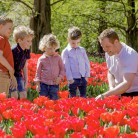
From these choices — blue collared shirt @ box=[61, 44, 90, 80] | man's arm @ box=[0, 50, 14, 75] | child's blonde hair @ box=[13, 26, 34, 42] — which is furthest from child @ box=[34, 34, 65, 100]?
man's arm @ box=[0, 50, 14, 75]

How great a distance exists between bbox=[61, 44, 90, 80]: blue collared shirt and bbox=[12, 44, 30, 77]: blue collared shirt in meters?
0.82

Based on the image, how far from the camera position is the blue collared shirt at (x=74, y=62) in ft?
22.2

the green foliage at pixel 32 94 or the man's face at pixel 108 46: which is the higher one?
the man's face at pixel 108 46

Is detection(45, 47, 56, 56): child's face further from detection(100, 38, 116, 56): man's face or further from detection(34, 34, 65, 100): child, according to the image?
detection(100, 38, 116, 56): man's face

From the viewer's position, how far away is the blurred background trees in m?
16.1

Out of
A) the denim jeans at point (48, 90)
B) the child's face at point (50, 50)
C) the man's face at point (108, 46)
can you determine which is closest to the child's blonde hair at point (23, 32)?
the child's face at point (50, 50)

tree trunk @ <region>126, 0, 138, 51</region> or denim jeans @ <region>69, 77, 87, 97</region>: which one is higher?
tree trunk @ <region>126, 0, 138, 51</region>

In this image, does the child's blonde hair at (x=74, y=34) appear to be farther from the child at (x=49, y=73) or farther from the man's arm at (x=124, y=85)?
the man's arm at (x=124, y=85)

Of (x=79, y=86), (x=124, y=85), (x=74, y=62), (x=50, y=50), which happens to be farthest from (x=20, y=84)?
(x=124, y=85)

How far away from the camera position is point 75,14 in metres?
24.4

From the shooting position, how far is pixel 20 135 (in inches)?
107

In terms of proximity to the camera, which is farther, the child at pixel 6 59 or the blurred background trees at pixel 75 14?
the blurred background trees at pixel 75 14

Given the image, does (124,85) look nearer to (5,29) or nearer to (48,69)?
(5,29)

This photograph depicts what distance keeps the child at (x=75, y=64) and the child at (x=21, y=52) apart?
0.78m
